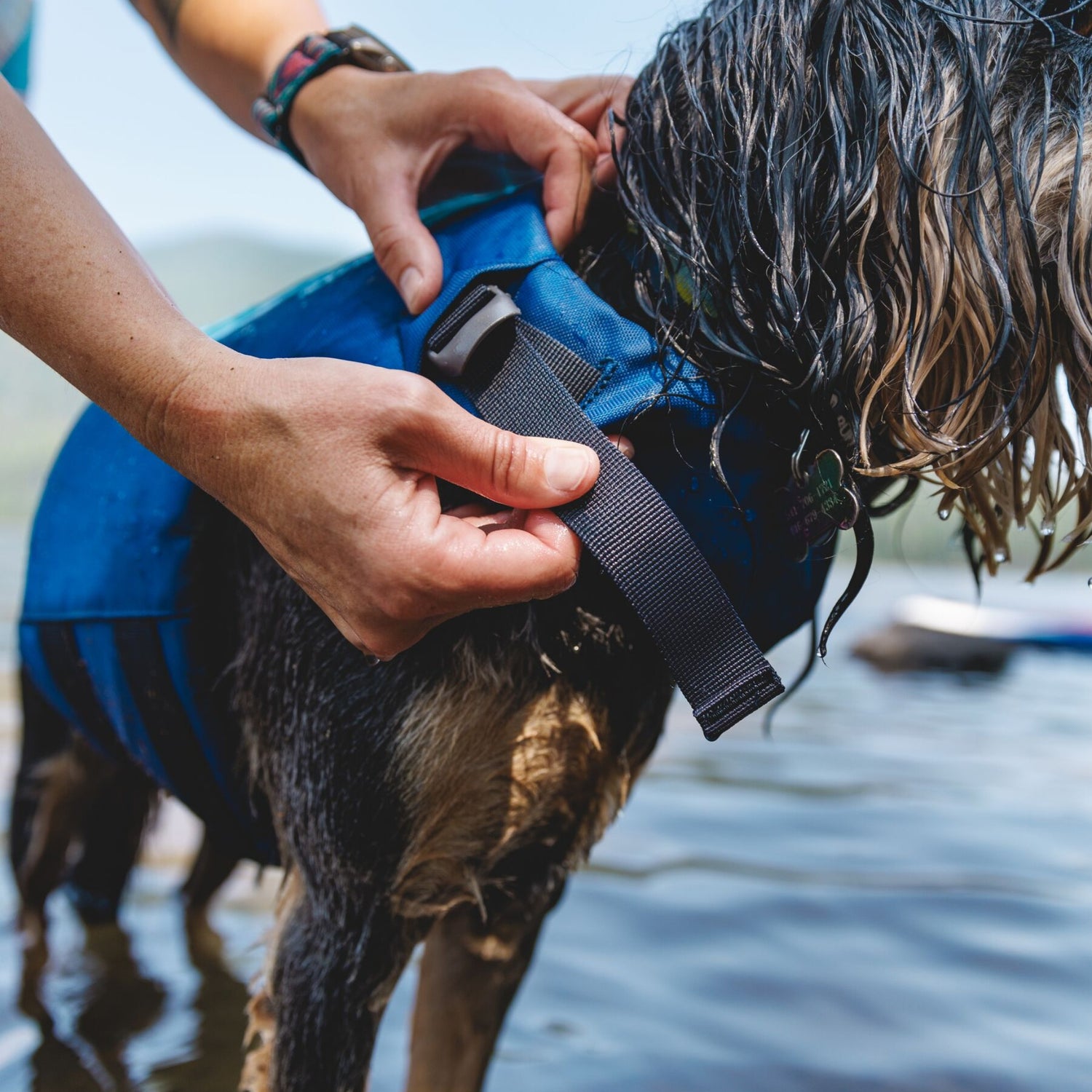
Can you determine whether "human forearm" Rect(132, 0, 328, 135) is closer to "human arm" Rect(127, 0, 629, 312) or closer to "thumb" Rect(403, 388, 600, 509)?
"human arm" Rect(127, 0, 629, 312)

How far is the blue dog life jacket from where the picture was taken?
1.31 metres

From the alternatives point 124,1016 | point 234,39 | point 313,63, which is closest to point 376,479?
point 313,63

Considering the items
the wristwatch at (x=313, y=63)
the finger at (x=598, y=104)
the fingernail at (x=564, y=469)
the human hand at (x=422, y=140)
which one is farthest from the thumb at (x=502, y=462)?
the wristwatch at (x=313, y=63)

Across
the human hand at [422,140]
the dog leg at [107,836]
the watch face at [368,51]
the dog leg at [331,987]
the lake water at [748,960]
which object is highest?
the watch face at [368,51]

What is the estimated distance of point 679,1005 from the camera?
2.64 meters

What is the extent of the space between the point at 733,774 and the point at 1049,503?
3.42 meters

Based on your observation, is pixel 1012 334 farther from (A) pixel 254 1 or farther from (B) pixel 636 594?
(A) pixel 254 1

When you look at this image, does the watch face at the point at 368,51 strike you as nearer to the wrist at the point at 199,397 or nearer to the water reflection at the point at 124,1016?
the wrist at the point at 199,397

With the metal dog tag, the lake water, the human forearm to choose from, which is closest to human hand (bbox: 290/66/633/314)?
the human forearm

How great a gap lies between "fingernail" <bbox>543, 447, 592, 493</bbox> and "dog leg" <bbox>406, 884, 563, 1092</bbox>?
3.38ft

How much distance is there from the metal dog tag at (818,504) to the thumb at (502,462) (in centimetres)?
30

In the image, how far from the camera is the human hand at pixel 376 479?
114 centimetres

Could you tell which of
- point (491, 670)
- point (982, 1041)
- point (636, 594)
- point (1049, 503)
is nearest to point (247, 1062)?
point (491, 670)

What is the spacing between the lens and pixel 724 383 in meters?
1.33
